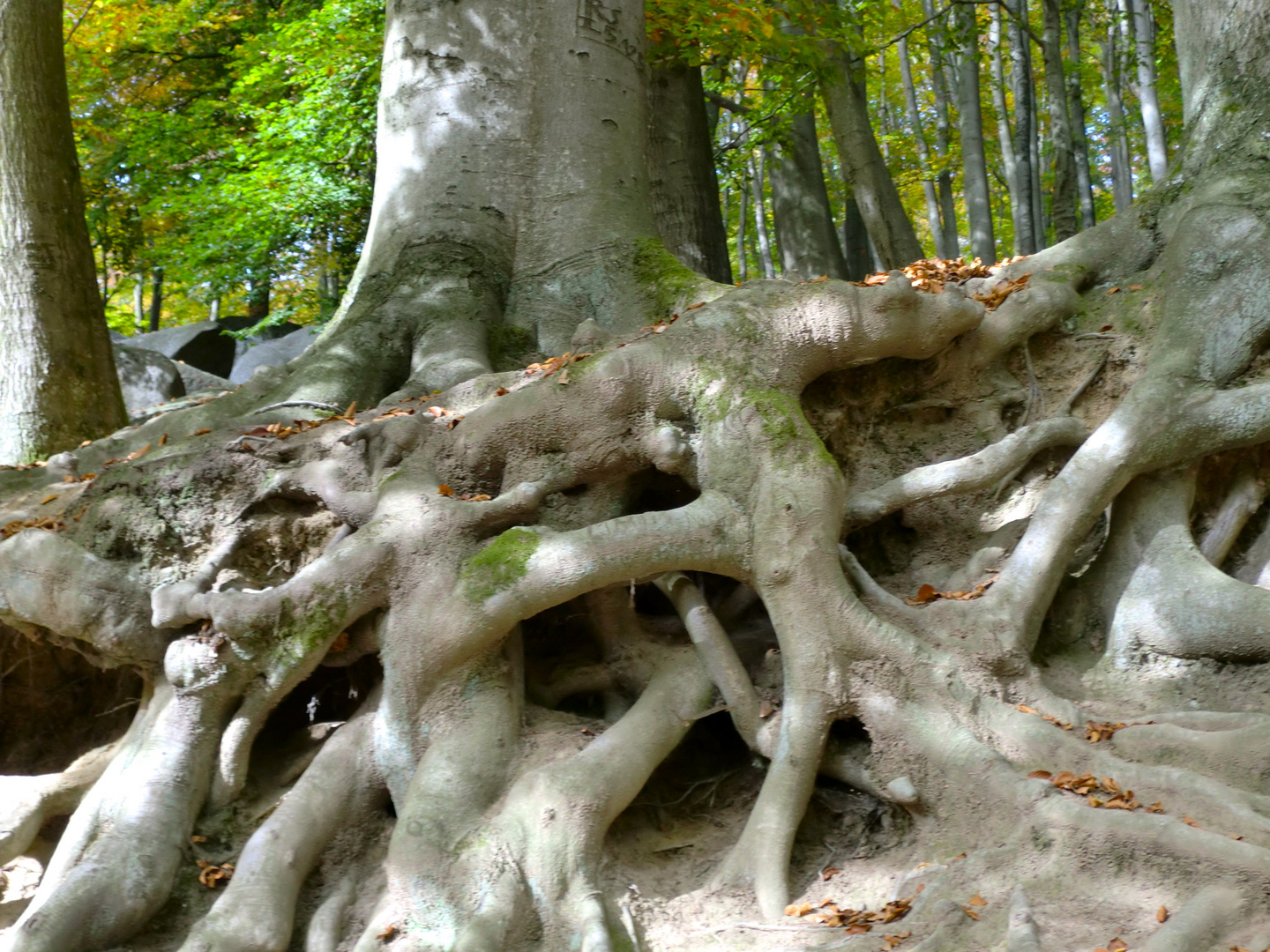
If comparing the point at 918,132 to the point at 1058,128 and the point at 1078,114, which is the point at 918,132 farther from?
the point at 1058,128

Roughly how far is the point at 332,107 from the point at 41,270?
8.23 meters

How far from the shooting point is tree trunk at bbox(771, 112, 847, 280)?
14.2 metres

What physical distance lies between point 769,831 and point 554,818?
0.75 meters

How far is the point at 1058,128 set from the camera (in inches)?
498

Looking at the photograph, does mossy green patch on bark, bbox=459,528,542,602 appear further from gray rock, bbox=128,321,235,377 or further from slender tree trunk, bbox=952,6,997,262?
gray rock, bbox=128,321,235,377

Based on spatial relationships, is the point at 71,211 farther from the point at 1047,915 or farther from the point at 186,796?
the point at 1047,915

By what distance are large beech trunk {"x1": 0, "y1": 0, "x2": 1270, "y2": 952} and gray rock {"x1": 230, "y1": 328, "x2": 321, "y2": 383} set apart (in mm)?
13567

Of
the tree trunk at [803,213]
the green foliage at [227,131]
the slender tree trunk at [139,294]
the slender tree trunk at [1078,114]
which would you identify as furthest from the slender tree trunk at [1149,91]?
the slender tree trunk at [139,294]

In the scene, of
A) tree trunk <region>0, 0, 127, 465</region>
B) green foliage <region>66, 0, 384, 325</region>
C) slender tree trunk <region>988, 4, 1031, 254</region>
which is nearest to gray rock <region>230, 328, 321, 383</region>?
green foliage <region>66, 0, 384, 325</region>

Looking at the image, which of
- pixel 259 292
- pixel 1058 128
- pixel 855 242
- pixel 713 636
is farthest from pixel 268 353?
pixel 713 636

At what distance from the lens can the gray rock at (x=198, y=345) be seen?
19266mm

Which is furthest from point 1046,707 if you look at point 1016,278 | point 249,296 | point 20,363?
point 249,296

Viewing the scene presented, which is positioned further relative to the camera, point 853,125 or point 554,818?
point 853,125

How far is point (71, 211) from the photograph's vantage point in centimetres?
719
